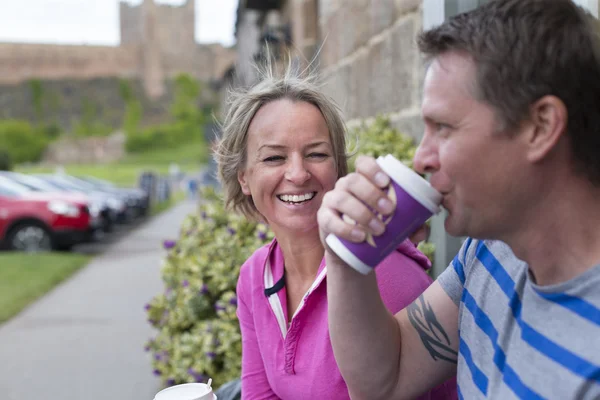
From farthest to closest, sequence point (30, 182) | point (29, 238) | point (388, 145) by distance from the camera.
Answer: point (30, 182), point (29, 238), point (388, 145)

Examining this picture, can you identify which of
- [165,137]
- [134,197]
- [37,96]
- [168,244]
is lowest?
[134,197]

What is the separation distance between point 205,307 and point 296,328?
69.2 inches

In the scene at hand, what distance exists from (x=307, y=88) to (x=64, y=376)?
12.2ft

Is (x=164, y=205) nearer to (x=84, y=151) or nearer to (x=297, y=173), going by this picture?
(x=297, y=173)

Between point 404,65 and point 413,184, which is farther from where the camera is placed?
point 404,65

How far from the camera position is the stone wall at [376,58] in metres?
2.93

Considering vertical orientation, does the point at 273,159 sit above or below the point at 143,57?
below

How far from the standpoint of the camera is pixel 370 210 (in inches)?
37.9

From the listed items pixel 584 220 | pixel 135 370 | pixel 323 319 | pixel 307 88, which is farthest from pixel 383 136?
pixel 135 370

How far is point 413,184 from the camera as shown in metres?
0.95

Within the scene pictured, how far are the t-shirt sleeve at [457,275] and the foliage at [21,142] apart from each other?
5185cm

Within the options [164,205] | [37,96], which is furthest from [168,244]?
[37,96]

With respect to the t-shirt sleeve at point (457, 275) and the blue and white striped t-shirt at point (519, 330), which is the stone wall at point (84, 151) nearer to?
the t-shirt sleeve at point (457, 275)

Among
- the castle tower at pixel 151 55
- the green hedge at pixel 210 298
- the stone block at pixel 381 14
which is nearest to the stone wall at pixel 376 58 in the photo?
the stone block at pixel 381 14
